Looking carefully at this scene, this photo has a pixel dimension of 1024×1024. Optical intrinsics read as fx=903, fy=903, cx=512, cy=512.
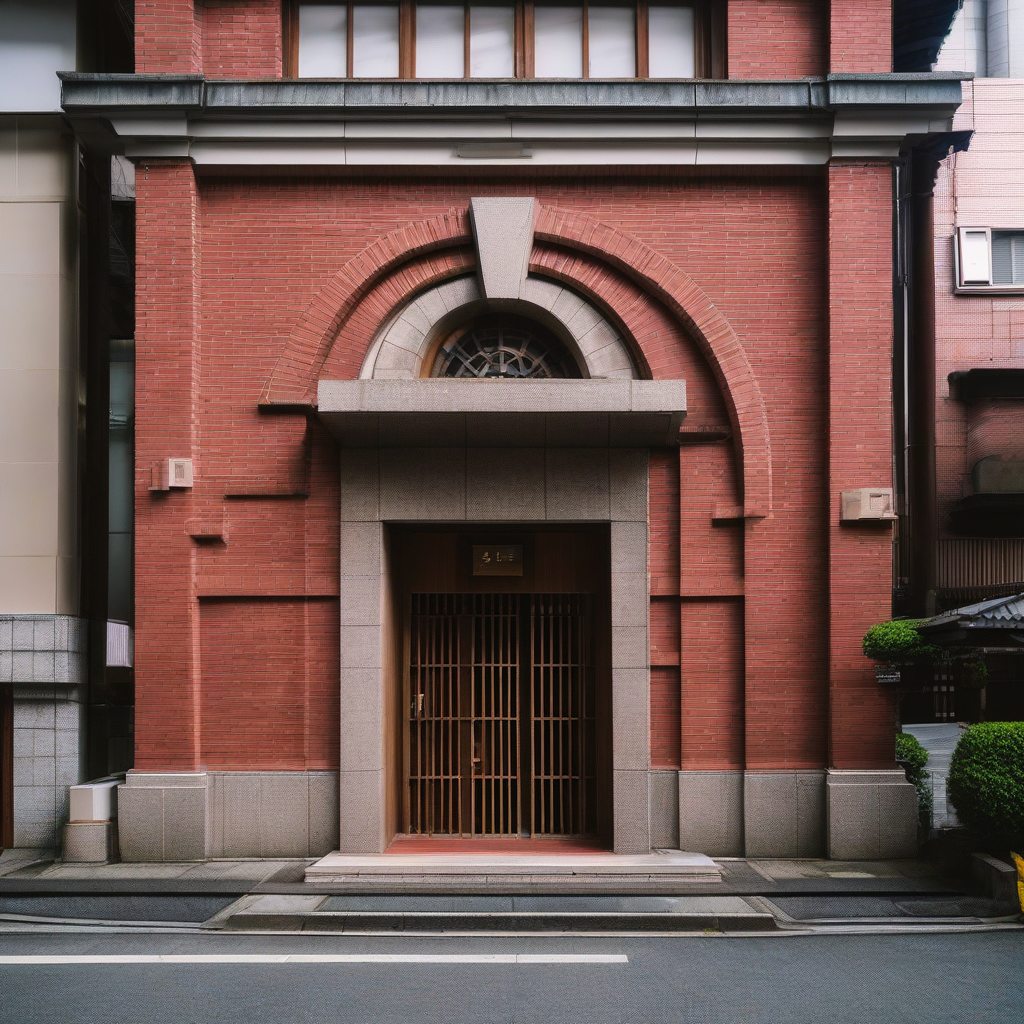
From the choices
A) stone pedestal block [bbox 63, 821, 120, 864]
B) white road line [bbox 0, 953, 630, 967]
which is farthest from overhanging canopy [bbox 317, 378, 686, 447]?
stone pedestal block [bbox 63, 821, 120, 864]

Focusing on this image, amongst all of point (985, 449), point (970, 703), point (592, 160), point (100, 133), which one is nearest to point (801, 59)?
point (592, 160)

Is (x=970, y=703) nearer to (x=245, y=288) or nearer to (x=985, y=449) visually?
(x=985, y=449)

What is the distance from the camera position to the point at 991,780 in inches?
390

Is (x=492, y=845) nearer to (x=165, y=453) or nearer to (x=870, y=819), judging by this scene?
(x=870, y=819)

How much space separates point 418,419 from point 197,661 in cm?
431

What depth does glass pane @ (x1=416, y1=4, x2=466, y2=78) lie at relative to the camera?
12211 millimetres

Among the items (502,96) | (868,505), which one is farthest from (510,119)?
(868,505)

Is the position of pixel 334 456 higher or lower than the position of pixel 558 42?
lower

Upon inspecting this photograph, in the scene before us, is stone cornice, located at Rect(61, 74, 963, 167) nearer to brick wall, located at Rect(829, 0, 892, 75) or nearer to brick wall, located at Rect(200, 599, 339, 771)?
brick wall, located at Rect(829, 0, 892, 75)

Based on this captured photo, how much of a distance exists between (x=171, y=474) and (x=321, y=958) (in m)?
6.08

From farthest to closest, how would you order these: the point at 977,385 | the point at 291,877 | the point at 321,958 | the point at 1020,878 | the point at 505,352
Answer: the point at 977,385 < the point at 505,352 < the point at 291,877 < the point at 1020,878 < the point at 321,958

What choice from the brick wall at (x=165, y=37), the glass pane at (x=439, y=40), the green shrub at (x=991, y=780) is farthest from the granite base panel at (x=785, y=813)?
the brick wall at (x=165, y=37)

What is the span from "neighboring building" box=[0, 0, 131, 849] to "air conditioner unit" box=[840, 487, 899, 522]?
10.0 m

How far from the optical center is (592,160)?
1174 cm
